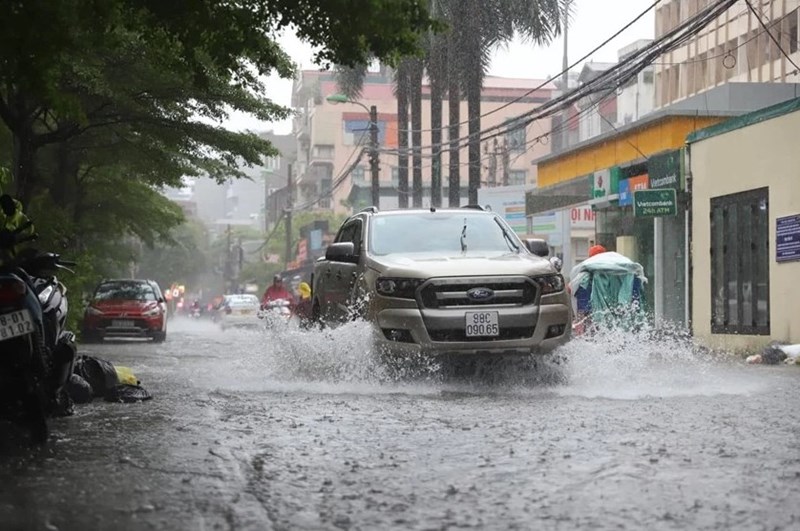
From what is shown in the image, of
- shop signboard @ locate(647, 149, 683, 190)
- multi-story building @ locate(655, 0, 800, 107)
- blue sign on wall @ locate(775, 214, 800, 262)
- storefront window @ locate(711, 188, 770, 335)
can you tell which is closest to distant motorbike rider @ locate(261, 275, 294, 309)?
shop signboard @ locate(647, 149, 683, 190)

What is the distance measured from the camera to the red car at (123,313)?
96.5 ft

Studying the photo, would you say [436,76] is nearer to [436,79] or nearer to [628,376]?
[436,79]

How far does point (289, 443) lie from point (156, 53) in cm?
413

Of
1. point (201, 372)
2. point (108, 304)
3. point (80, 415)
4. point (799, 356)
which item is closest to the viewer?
point (80, 415)

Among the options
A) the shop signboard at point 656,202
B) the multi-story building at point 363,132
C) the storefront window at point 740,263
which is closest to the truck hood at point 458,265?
the storefront window at point 740,263

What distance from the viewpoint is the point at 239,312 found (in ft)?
165

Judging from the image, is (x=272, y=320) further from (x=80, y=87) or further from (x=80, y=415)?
(x=80, y=87)

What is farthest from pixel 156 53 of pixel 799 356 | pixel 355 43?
pixel 799 356

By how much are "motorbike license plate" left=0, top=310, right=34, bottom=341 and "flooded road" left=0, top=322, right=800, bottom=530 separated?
0.66m

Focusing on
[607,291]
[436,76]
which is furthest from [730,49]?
[607,291]

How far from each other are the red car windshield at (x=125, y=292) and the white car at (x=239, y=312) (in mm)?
17476

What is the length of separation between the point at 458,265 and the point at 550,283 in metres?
0.86

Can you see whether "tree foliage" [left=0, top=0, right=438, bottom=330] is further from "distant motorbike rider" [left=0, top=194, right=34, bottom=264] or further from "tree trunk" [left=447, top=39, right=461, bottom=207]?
"tree trunk" [left=447, top=39, right=461, bottom=207]

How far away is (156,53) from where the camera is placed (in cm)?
1029
